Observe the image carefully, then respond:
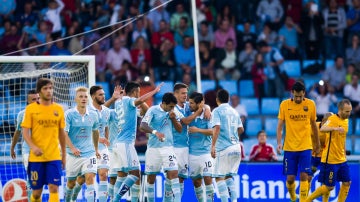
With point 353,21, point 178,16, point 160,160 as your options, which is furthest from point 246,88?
point 160,160

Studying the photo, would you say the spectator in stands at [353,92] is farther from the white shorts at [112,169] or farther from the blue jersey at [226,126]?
the white shorts at [112,169]

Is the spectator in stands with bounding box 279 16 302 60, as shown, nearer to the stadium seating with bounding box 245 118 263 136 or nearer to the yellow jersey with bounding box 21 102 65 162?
the stadium seating with bounding box 245 118 263 136

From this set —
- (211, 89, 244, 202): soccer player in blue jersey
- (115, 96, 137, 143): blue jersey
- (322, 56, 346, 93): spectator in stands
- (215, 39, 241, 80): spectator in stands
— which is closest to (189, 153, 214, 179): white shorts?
(211, 89, 244, 202): soccer player in blue jersey

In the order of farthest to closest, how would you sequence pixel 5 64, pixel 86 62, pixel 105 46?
1. pixel 105 46
2. pixel 5 64
3. pixel 86 62

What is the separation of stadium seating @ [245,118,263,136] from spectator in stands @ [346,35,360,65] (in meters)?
2.95

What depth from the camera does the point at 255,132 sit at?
25.1 metres

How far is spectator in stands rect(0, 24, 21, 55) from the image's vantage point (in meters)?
26.5

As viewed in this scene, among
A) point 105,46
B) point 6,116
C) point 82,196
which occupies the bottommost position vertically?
point 82,196

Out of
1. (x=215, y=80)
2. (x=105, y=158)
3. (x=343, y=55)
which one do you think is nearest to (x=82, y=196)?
(x=105, y=158)

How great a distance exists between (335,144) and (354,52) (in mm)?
8093

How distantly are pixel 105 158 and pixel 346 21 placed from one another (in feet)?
34.1

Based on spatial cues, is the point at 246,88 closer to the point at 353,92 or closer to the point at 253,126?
the point at 253,126

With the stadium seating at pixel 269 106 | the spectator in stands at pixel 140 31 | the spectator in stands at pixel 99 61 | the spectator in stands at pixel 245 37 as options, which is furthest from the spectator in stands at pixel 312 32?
the spectator in stands at pixel 99 61

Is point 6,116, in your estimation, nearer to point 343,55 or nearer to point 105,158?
point 105,158
